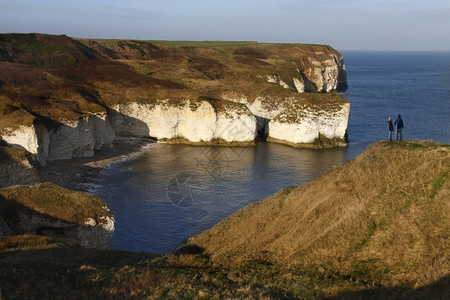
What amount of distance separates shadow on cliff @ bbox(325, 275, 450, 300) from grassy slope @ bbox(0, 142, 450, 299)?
3cm

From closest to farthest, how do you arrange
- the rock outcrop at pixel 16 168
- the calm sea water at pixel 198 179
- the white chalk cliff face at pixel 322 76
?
the calm sea water at pixel 198 179
the rock outcrop at pixel 16 168
the white chalk cliff face at pixel 322 76

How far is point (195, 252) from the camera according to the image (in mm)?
20391

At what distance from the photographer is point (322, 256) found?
597 inches

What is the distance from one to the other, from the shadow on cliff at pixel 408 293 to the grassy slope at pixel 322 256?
0.09ft

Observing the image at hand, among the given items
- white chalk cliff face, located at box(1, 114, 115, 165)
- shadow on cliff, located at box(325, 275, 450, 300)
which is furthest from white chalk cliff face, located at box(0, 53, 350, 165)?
shadow on cliff, located at box(325, 275, 450, 300)

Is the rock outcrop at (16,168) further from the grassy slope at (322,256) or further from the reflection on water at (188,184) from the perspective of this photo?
the grassy slope at (322,256)

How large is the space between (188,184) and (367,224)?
23573 millimetres

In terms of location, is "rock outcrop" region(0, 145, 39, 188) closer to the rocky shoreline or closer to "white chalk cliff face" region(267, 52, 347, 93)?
the rocky shoreline

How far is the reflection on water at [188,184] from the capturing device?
27.6 metres

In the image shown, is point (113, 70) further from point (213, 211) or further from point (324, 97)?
point (213, 211)

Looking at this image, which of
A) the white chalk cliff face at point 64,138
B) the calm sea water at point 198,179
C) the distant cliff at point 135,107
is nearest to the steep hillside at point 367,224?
the calm sea water at point 198,179

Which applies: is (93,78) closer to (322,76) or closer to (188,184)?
(188,184)

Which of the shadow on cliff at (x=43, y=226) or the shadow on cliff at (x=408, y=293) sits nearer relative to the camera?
the shadow on cliff at (x=408, y=293)

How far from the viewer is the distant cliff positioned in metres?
41.8
